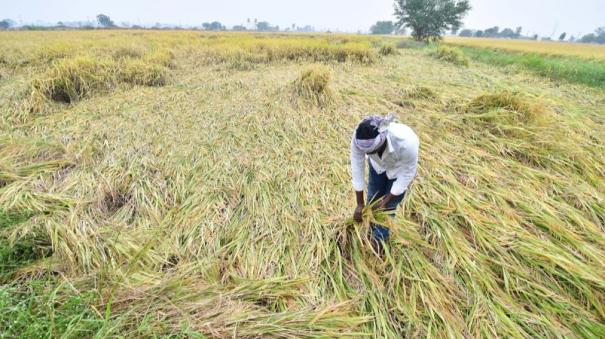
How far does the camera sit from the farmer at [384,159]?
1371 mm

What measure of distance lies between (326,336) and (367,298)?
1.38 feet

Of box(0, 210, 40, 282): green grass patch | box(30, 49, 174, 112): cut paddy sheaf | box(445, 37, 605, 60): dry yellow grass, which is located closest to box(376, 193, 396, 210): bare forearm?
box(0, 210, 40, 282): green grass patch

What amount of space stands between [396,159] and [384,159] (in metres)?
0.07

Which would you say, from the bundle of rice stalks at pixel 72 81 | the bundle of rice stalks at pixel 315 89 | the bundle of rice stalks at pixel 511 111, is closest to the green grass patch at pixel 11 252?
the bundle of rice stalks at pixel 72 81

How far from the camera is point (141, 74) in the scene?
5.22 meters

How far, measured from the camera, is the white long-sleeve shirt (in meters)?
1.48

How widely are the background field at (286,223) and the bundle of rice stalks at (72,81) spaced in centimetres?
6

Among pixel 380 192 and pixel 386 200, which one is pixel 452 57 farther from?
pixel 386 200

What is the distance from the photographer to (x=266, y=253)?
1.86 m

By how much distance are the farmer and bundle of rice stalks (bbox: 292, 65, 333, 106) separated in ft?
8.10

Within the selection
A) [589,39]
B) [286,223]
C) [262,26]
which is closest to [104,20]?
[262,26]

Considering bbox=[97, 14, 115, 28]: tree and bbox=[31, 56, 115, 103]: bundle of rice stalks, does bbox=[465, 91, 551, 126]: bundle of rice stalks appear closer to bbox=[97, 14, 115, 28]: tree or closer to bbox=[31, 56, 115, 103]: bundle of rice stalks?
bbox=[31, 56, 115, 103]: bundle of rice stalks

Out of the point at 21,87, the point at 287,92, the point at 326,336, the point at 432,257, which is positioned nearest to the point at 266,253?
the point at 326,336

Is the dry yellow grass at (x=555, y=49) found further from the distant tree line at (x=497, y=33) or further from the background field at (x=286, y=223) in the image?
the distant tree line at (x=497, y=33)
